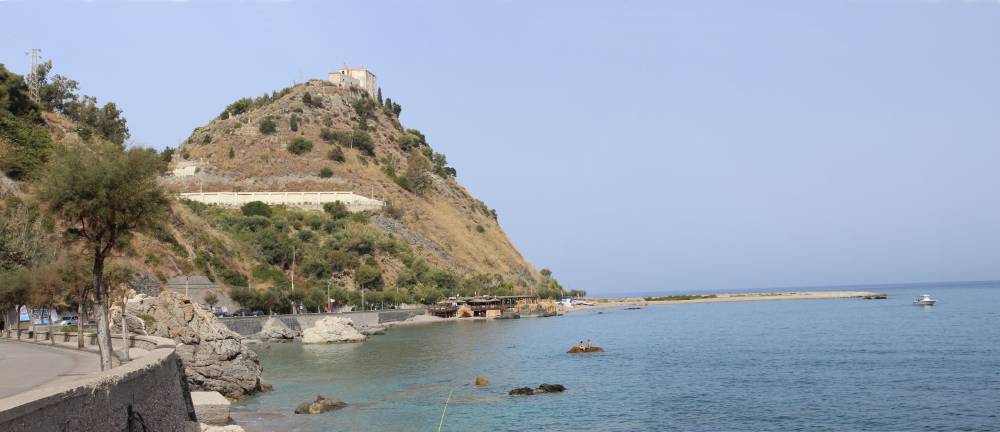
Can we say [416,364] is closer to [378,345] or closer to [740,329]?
[378,345]

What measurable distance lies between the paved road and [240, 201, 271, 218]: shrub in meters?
82.3

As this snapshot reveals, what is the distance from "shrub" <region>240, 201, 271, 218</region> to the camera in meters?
110

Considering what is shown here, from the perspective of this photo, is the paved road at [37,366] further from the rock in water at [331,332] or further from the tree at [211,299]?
the tree at [211,299]

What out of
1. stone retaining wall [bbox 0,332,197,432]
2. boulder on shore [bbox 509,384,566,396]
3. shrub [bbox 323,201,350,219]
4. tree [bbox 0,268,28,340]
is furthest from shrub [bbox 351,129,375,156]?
stone retaining wall [bbox 0,332,197,432]

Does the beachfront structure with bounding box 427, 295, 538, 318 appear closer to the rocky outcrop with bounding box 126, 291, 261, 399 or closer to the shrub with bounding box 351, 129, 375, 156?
the shrub with bounding box 351, 129, 375, 156

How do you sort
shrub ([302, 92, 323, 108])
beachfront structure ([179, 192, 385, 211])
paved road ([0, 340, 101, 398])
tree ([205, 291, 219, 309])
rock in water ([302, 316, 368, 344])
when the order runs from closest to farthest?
paved road ([0, 340, 101, 398]), rock in water ([302, 316, 368, 344]), tree ([205, 291, 219, 309]), beachfront structure ([179, 192, 385, 211]), shrub ([302, 92, 323, 108])

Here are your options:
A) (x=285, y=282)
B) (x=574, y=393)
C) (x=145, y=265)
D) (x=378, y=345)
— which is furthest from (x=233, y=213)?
(x=574, y=393)

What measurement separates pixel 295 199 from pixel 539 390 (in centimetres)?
8970

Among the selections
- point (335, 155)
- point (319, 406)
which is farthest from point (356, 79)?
point (319, 406)

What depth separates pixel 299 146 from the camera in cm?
13388

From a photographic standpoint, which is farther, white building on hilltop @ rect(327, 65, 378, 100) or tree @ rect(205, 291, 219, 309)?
white building on hilltop @ rect(327, 65, 378, 100)

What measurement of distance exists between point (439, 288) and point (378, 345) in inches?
1787

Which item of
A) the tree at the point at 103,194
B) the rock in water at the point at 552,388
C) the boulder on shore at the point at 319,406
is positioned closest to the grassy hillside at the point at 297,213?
the boulder on shore at the point at 319,406

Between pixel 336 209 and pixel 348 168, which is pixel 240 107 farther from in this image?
pixel 336 209
